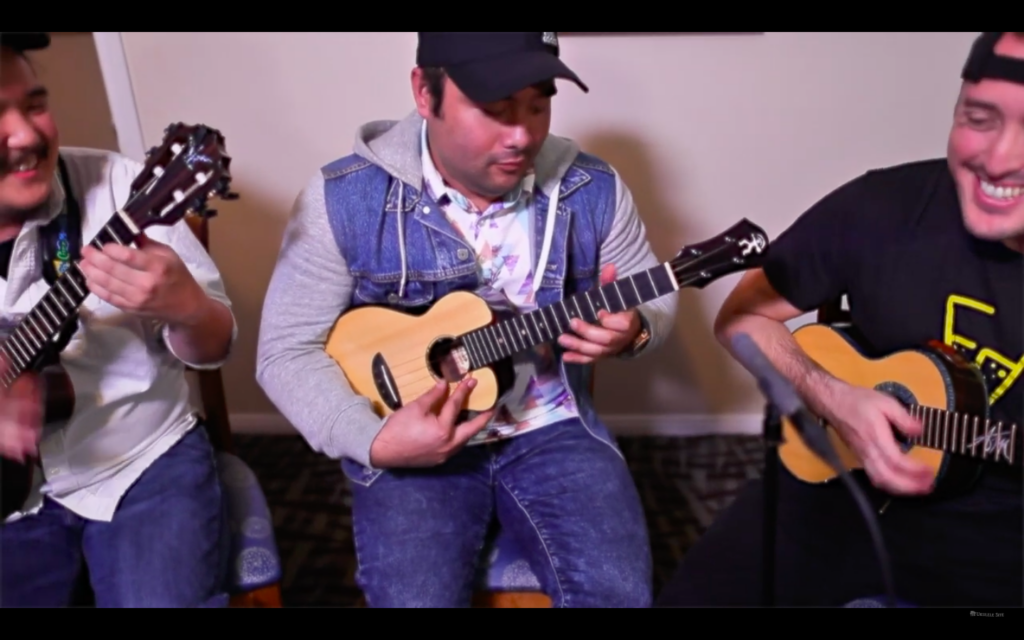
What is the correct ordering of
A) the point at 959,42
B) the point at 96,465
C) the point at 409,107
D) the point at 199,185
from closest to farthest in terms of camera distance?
1. the point at 199,185
2. the point at 96,465
3. the point at 959,42
4. the point at 409,107

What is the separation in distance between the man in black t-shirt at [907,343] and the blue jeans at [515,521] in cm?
11

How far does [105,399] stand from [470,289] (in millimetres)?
549

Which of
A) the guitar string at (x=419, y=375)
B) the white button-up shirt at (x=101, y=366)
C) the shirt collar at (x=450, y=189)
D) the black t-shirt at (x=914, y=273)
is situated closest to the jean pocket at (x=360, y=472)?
the guitar string at (x=419, y=375)

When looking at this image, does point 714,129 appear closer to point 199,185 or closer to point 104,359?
point 199,185

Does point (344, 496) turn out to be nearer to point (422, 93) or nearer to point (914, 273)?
point (422, 93)

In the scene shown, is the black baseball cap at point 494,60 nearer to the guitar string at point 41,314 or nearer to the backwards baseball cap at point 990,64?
the guitar string at point 41,314

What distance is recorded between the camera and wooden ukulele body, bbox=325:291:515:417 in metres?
1.11

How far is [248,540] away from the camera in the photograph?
1109 millimetres

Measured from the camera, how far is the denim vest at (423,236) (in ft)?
3.76

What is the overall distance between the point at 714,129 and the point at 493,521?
0.93 m

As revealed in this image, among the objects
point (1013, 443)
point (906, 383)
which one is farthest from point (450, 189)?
point (1013, 443)

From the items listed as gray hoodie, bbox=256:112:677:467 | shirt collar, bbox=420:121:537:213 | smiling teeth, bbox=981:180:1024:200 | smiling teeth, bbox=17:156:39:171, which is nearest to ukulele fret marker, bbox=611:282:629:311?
gray hoodie, bbox=256:112:677:467

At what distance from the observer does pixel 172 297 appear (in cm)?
94
